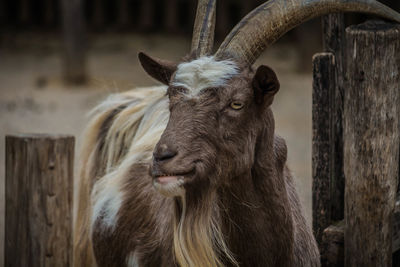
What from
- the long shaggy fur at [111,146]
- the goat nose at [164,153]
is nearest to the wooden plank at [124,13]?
the long shaggy fur at [111,146]

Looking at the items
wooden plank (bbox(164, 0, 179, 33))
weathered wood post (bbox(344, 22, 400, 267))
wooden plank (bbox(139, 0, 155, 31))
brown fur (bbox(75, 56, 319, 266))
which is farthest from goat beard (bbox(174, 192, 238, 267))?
wooden plank (bbox(139, 0, 155, 31))

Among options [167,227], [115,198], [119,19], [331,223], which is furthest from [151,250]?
[119,19]

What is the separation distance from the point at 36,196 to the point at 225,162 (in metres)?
1.18

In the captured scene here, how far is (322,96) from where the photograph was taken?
4883 millimetres

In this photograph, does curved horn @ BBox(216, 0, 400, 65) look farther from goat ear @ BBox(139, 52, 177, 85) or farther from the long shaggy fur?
the long shaggy fur

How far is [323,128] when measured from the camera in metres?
4.89

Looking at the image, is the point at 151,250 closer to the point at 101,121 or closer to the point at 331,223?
the point at 331,223

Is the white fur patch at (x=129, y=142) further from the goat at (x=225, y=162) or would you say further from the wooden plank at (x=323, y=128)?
the wooden plank at (x=323, y=128)

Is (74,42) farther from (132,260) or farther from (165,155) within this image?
(165,155)

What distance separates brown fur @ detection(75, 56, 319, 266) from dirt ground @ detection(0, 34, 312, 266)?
338 centimetres

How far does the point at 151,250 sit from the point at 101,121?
5.70 feet

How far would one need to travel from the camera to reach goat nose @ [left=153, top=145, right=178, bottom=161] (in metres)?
3.43

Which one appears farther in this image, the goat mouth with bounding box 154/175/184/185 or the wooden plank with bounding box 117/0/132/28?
the wooden plank with bounding box 117/0/132/28

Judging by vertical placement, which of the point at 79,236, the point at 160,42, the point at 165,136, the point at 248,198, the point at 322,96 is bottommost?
the point at 79,236
